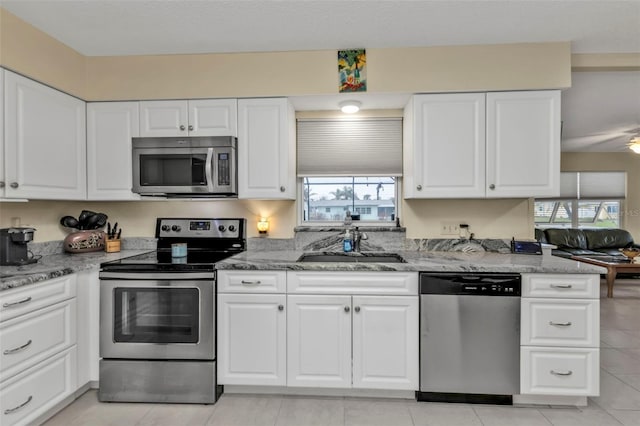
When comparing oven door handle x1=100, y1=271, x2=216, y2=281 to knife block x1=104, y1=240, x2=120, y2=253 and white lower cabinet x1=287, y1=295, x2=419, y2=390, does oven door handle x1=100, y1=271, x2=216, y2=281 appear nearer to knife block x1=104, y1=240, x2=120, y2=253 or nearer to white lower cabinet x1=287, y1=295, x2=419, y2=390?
white lower cabinet x1=287, y1=295, x2=419, y2=390

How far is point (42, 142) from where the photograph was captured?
2.30 m

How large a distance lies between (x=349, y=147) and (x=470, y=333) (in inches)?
66.3

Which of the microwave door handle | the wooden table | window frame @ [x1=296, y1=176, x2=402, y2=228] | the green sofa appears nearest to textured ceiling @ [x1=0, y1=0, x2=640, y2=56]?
the microwave door handle

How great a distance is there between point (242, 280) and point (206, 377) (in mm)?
646

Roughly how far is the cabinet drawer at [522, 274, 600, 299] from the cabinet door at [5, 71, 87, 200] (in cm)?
313

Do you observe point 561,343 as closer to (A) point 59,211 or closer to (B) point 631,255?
(A) point 59,211

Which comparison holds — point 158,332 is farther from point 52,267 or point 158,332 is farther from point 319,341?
point 319,341

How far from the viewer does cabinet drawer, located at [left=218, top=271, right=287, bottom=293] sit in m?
2.26

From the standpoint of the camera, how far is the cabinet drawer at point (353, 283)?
7.22 feet

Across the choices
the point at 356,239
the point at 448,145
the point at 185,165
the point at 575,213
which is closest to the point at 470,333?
the point at 356,239

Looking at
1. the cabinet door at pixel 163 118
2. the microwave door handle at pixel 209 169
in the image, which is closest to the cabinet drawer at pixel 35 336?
the microwave door handle at pixel 209 169

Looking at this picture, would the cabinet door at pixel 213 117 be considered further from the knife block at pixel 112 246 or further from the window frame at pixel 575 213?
the window frame at pixel 575 213

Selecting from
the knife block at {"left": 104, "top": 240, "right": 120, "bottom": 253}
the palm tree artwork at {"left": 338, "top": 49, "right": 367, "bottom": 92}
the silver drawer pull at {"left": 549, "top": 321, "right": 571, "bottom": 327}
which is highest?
the palm tree artwork at {"left": 338, "top": 49, "right": 367, "bottom": 92}

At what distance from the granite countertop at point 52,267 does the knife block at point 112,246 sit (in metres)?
0.05
